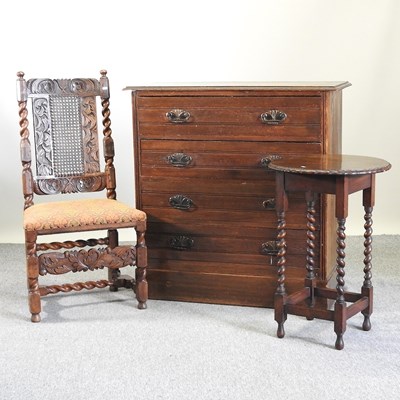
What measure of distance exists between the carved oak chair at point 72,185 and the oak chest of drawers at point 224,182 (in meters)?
0.22

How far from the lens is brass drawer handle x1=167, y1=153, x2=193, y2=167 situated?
4652 mm

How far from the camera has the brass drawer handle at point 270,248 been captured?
4.60m

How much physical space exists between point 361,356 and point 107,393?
1.09 meters

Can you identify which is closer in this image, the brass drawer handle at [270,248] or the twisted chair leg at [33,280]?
the twisted chair leg at [33,280]

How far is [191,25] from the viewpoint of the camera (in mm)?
5980

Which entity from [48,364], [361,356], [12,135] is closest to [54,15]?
[12,135]

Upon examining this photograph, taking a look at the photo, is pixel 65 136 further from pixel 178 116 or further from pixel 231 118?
pixel 231 118

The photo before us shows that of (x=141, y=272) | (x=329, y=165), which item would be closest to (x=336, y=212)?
(x=329, y=165)

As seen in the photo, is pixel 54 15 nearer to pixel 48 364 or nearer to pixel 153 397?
pixel 48 364

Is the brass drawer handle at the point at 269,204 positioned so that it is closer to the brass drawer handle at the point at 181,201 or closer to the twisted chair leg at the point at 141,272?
the brass drawer handle at the point at 181,201

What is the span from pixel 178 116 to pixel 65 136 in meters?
A: 0.64

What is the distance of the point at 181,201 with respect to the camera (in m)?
4.70

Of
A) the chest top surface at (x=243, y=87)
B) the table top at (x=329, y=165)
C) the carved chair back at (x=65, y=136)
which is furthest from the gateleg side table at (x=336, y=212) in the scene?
the carved chair back at (x=65, y=136)

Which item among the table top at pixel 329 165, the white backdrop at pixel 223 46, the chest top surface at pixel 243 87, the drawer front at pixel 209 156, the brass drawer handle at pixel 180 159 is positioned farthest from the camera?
the white backdrop at pixel 223 46
